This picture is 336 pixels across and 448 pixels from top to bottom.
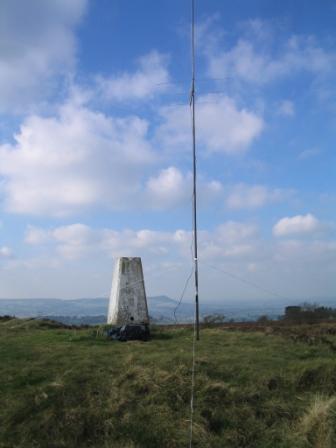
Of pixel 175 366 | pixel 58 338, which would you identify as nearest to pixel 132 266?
pixel 58 338

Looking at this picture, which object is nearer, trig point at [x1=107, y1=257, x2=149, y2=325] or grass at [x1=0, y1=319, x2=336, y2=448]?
grass at [x1=0, y1=319, x2=336, y2=448]

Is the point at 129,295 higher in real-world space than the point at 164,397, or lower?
higher

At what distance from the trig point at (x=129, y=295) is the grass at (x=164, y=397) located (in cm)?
329

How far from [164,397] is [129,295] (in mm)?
7017

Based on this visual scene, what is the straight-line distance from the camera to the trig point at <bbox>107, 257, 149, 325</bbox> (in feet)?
48.5

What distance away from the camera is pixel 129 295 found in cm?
1494

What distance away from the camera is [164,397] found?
8.05 meters

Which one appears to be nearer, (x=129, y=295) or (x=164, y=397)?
(x=164, y=397)

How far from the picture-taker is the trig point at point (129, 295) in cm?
1478

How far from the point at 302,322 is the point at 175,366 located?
949 cm

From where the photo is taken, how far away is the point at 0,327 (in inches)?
627

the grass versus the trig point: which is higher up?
the trig point

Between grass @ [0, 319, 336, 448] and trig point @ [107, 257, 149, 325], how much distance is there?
3.29m

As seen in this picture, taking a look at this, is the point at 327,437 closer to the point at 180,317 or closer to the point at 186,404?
the point at 186,404
